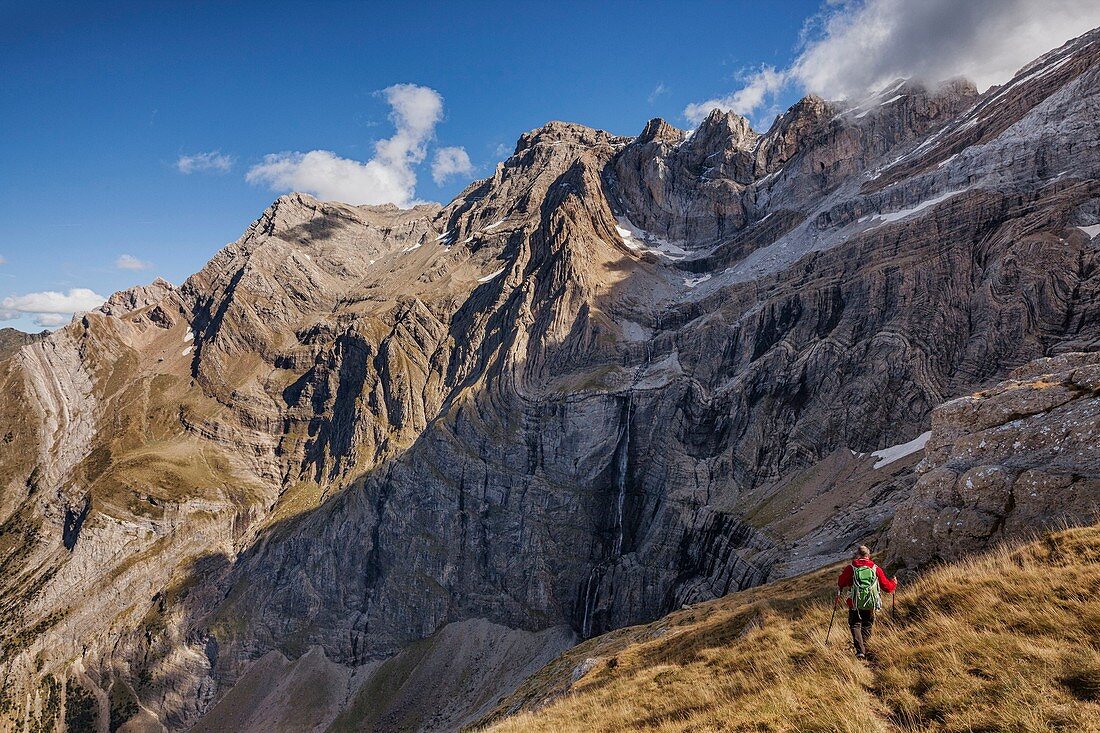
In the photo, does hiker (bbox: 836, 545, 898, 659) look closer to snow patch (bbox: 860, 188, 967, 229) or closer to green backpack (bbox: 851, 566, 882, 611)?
green backpack (bbox: 851, 566, 882, 611)

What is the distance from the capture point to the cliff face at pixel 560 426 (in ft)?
237

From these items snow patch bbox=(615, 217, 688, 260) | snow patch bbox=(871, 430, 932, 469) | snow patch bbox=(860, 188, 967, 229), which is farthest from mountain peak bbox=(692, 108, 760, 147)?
snow patch bbox=(871, 430, 932, 469)

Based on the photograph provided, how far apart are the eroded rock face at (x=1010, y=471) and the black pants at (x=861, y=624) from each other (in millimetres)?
5966

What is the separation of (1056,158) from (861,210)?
31.7 metres

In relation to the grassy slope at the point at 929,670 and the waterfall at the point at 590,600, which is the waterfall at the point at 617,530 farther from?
the grassy slope at the point at 929,670

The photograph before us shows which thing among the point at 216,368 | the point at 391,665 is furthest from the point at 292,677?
the point at 216,368

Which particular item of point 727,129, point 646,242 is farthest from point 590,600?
point 727,129

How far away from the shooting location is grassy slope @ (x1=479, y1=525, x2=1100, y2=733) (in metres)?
8.67

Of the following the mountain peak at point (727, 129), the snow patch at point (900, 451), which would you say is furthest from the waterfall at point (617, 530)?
the mountain peak at point (727, 129)

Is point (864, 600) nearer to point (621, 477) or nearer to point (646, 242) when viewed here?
point (621, 477)

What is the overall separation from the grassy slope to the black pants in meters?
0.32

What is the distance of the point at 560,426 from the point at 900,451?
6629 centimetres

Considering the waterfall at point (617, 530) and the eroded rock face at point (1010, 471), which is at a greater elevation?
the eroded rock face at point (1010, 471)

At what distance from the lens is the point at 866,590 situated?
41.9 feet
